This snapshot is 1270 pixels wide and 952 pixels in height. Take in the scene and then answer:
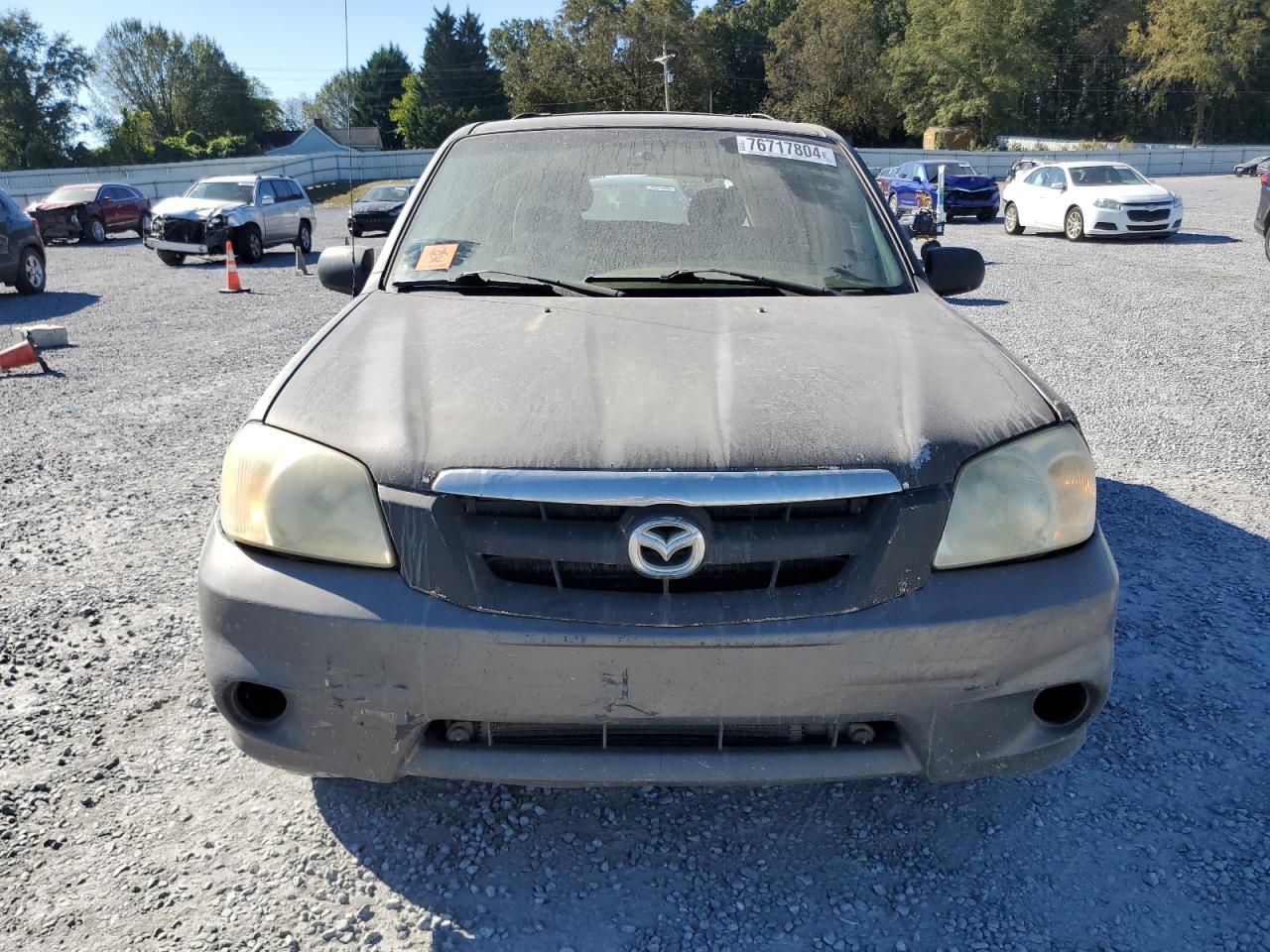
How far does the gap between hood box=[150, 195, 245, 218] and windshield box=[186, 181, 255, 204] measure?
7.3 inches

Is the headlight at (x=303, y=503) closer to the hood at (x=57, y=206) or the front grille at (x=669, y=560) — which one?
the front grille at (x=669, y=560)

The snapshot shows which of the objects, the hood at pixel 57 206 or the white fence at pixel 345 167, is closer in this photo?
the hood at pixel 57 206

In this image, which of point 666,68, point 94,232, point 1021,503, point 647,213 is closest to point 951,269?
point 647,213

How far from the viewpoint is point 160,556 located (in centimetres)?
404

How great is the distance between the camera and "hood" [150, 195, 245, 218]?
16.9 m

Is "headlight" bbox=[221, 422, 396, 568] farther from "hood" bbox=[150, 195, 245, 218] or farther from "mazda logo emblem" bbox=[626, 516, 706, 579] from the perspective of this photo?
"hood" bbox=[150, 195, 245, 218]

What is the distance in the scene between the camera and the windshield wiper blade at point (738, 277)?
2.90 metres

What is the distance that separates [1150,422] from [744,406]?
483 centimetres

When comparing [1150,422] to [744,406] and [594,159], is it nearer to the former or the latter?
[594,159]

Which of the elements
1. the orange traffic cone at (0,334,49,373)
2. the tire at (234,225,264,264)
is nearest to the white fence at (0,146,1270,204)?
the tire at (234,225,264,264)

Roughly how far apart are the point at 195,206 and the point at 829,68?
190 feet

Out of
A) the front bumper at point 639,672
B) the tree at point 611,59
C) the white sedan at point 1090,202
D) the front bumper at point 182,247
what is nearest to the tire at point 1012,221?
the white sedan at point 1090,202

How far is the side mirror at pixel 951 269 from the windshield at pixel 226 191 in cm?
1708

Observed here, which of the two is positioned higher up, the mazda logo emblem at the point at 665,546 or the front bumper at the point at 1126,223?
the front bumper at the point at 1126,223
